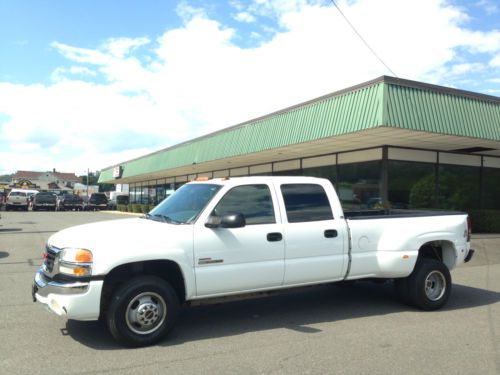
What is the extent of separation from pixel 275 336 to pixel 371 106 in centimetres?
925

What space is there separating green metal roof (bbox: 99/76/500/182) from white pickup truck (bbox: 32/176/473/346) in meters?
6.39

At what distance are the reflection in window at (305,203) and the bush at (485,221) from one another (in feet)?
45.7

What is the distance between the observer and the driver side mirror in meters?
5.56

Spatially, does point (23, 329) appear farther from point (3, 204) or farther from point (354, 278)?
point (3, 204)

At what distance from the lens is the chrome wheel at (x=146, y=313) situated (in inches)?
207

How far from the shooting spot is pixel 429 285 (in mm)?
7281

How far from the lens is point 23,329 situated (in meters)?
5.87

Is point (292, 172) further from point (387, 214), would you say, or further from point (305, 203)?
point (305, 203)

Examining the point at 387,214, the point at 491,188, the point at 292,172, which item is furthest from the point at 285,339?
the point at 491,188

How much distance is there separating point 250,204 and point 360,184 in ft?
41.8

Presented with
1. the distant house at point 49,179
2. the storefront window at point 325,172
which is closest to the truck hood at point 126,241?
the storefront window at point 325,172

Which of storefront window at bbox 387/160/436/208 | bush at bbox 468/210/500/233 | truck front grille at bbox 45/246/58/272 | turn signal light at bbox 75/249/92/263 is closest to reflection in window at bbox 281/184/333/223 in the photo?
turn signal light at bbox 75/249/92/263

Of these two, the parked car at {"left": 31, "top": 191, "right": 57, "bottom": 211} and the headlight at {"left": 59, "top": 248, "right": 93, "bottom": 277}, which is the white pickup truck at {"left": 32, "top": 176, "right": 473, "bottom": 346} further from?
the parked car at {"left": 31, "top": 191, "right": 57, "bottom": 211}

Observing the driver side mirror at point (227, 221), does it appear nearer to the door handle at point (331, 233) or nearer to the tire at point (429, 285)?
the door handle at point (331, 233)
